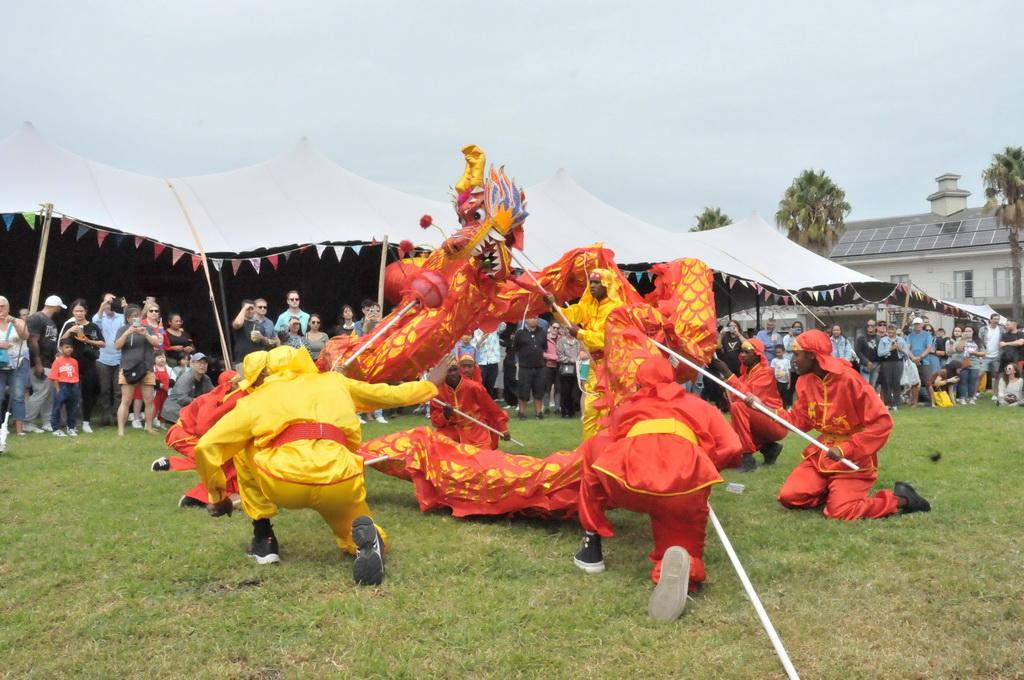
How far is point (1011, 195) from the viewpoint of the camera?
30922 millimetres

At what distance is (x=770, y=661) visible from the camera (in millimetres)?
3113

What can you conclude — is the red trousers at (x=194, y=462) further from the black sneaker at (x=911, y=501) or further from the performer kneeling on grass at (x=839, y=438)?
the black sneaker at (x=911, y=501)

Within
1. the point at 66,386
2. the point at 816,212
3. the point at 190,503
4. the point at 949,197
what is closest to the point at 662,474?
the point at 190,503

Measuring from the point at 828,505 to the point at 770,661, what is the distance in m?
2.58

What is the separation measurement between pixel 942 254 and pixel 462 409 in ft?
117

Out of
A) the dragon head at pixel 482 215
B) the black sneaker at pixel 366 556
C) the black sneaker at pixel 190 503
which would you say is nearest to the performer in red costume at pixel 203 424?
the black sneaker at pixel 190 503

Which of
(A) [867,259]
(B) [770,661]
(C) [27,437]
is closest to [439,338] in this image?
(B) [770,661]

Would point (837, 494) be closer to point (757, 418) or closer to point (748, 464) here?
point (757, 418)

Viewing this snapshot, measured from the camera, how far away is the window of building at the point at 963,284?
35.8m

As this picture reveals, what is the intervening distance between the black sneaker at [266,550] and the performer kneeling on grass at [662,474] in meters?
1.67

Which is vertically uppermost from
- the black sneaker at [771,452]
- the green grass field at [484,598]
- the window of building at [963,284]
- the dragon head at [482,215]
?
the window of building at [963,284]

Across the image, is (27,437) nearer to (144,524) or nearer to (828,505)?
(144,524)

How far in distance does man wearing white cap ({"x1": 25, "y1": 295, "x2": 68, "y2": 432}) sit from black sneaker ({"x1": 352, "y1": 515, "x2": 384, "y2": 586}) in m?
6.37

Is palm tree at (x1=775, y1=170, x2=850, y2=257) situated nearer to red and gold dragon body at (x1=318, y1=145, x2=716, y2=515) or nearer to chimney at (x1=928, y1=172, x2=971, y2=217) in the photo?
chimney at (x1=928, y1=172, x2=971, y2=217)
